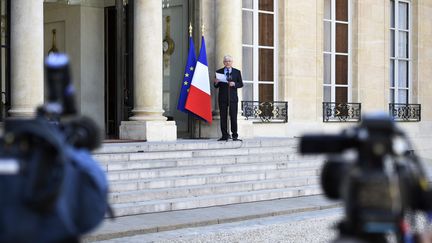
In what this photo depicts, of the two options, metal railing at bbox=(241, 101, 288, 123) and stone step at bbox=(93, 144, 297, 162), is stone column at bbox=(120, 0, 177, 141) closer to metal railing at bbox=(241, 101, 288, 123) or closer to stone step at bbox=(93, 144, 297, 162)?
stone step at bbox=(93, 144, 297, 162)

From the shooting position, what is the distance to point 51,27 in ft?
62.0

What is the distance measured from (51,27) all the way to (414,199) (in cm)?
1703

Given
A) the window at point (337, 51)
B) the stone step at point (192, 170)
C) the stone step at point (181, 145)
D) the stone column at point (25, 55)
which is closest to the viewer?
the stone step at point (192, 170)

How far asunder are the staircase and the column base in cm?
84

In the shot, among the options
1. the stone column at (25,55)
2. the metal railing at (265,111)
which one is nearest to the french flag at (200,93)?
the metal railing at (265,111)

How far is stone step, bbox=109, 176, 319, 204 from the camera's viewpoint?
11.1m

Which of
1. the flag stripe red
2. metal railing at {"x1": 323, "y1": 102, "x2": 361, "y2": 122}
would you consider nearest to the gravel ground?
the flag stripe red

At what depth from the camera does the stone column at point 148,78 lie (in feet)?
48.7

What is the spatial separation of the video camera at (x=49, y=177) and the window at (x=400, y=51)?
62.7 feet

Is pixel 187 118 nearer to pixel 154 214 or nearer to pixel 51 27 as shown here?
pixel 51 27

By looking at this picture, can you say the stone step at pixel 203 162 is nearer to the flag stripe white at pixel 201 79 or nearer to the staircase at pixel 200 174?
the staircase at pixel 200 174

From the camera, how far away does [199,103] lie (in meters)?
15.9

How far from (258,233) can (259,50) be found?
30.2ft

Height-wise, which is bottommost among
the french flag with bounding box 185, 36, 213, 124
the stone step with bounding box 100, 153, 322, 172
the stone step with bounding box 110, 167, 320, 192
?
the stone step with bounding box 110, 167, 320, 192
